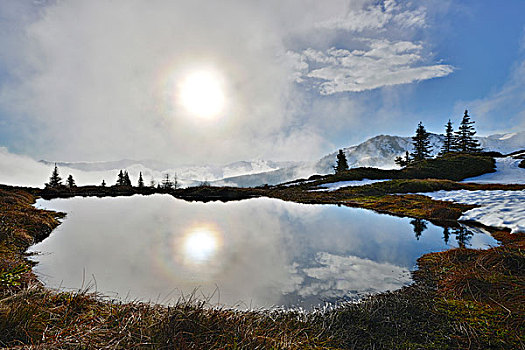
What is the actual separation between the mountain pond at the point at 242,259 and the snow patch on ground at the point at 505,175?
Answer: 2884 cm

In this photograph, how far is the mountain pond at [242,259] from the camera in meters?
5.48

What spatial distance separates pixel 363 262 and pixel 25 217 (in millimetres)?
14351

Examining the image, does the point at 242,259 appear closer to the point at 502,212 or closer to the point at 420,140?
the point at 502,212

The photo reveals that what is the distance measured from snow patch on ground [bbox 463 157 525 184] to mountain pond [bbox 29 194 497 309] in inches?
1136

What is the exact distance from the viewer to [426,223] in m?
13.2

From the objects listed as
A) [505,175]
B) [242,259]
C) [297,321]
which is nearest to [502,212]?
[242,259]

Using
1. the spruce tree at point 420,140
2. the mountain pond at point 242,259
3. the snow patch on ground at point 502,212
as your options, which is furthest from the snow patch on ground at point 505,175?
the mountain pond at point 242,259

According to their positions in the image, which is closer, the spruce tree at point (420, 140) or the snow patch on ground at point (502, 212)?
the snow patch on ground at point (502, 212)

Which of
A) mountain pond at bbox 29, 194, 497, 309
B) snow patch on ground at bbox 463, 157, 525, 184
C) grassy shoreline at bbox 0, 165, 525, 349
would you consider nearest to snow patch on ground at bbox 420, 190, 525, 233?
mountain pond at bbox 29, 194, 497, 309

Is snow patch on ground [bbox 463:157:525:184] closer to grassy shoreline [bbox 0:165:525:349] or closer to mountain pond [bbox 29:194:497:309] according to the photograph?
mountain pond [bbox 29:194:497:309]

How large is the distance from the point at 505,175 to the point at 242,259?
43673mm

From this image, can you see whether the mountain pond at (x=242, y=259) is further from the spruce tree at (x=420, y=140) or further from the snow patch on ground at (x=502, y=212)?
the spruce tree at (x=420, y=140)

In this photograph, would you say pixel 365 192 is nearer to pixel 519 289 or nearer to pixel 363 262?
pixel 363 262

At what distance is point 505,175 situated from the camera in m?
34.2
